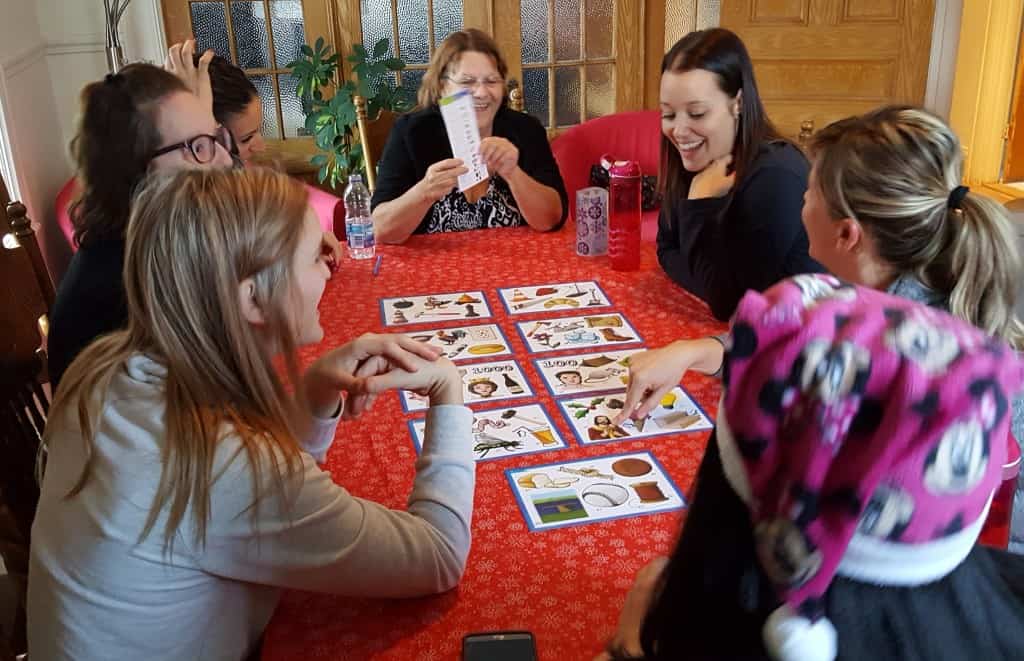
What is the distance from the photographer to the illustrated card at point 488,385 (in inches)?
60.5

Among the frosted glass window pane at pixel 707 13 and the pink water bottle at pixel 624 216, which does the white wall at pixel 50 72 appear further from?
the frosted glass window pane at pixel 707 13

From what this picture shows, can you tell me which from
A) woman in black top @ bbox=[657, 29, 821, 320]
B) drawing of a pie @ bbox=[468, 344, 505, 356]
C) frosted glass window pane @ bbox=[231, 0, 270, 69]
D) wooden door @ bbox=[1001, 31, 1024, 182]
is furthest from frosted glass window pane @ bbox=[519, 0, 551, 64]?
drawing of a pie @ bbox=[468, 344, 505, 356]

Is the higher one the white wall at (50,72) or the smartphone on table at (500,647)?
the white wall at (50,72)

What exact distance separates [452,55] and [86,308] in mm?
1399

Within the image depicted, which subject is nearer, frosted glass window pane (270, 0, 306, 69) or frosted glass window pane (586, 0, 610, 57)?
frosted glass window pane (270, 0, 306, 69)

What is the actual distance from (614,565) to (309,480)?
1.27 ft

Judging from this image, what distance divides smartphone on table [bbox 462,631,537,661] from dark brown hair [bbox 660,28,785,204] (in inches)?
49.3

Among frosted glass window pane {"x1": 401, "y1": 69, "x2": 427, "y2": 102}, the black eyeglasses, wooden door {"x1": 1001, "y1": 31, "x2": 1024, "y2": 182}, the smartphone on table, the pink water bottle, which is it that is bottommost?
wooden door {"x1": 1001, "y1": 31, "x2": 1024, "y2": 182}

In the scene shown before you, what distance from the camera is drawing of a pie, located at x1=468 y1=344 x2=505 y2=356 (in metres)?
1.71

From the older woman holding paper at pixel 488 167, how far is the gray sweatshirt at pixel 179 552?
147 centimetres

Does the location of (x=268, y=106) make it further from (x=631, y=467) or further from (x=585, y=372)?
(x=631, y=467)

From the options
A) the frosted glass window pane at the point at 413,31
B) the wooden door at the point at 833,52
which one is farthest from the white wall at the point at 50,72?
the wooden door at the point at 833,52

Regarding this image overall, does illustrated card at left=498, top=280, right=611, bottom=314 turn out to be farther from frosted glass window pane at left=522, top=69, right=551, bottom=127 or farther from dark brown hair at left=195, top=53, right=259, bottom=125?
frosted glass window pane at left=522, top=69, right=551, bottom=127

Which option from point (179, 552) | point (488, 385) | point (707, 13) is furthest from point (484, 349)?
point (707, 13)
